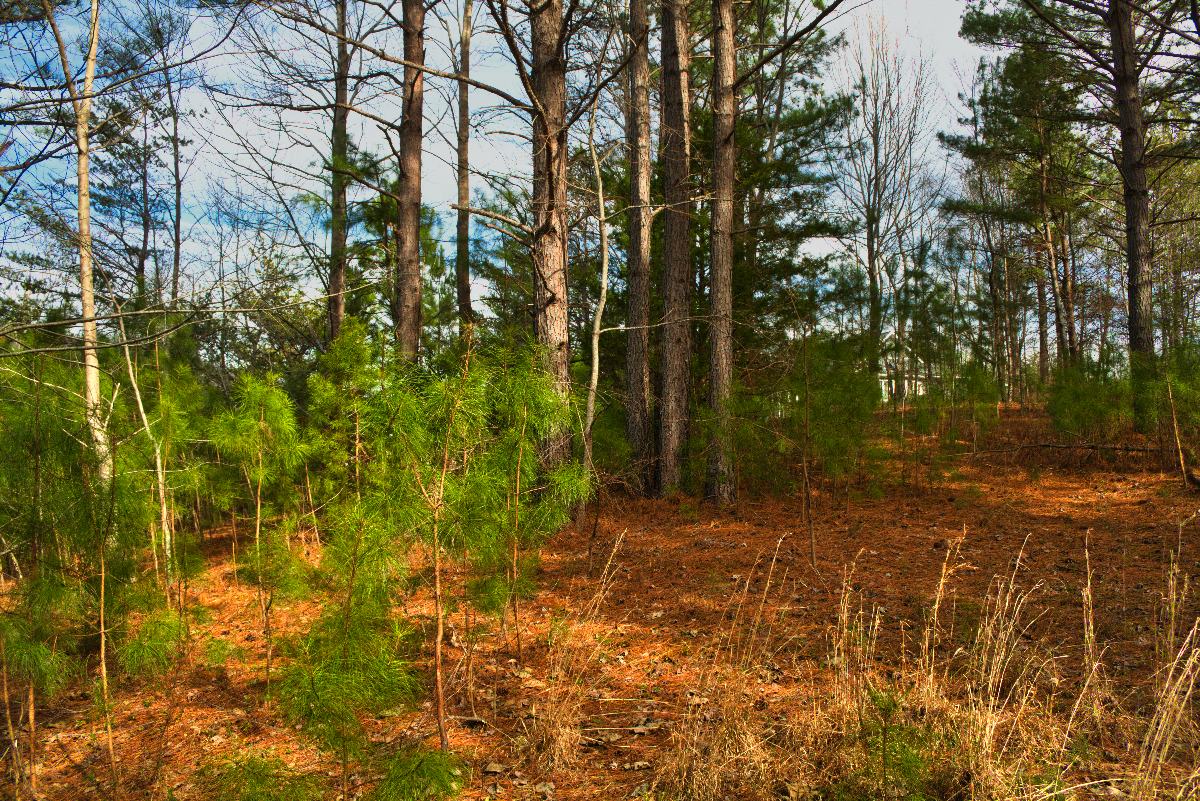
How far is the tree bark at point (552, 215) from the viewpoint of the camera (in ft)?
20.4

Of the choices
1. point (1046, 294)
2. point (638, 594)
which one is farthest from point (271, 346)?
point (1046, 294)

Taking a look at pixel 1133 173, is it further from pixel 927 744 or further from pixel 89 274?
pixel 89 274

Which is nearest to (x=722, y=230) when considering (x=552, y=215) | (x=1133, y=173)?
(x=552, y=215)

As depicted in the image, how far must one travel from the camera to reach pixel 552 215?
6242 millimetres

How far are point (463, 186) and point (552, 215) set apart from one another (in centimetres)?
663

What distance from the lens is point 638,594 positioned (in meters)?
5.62

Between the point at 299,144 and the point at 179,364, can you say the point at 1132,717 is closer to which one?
the point at 299,144

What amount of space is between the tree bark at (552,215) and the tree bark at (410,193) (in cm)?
215

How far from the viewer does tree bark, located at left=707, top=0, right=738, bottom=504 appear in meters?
8.52

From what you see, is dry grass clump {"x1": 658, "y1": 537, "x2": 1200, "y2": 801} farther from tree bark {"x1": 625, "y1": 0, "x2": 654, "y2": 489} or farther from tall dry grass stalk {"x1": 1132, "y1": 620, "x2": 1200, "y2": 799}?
tree bark {"x1": 625, "y1": 0, "x2": 654, "y2": 489}

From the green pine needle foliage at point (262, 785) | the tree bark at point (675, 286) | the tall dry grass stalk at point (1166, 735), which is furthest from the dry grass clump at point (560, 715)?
the tree bark at point (675, 286)

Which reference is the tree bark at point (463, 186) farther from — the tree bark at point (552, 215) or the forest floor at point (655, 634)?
the forest floor at point (655, 634)

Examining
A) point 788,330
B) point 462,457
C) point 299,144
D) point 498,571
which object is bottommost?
point 498,571

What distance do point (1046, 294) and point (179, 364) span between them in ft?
76.2
